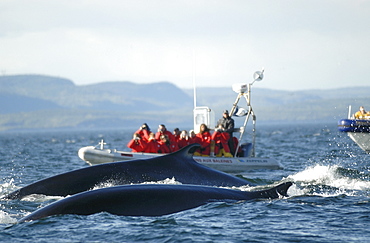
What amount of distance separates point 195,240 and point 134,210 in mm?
1133

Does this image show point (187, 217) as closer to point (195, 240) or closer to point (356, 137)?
point (195, 240)

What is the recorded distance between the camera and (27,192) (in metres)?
11.9

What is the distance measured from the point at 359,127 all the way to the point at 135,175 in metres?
14.3

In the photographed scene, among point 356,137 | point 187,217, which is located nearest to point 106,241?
point 187,217

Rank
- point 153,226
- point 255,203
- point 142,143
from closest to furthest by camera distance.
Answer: point 153,226 → point 255,203 → point 142,143

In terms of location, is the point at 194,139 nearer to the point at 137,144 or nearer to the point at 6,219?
the point at 137,144

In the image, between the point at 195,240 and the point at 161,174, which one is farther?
the point at 161,174

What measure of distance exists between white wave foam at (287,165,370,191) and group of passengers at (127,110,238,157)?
3.60 m

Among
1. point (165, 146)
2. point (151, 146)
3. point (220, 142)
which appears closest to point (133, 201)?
point (151, 146)

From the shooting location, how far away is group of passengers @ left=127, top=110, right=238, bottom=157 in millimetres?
19219

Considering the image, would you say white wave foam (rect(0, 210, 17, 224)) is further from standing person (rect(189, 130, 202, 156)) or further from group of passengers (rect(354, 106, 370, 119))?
group of passengers (rect(354, 106, 370, 119))

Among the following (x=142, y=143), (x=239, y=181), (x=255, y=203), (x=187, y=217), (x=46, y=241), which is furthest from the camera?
(x=142, y=143)

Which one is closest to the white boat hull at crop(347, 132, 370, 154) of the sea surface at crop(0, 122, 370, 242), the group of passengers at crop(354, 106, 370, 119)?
the group of passengers at crop(354, 106, 370, 119)

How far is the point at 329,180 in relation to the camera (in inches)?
585
